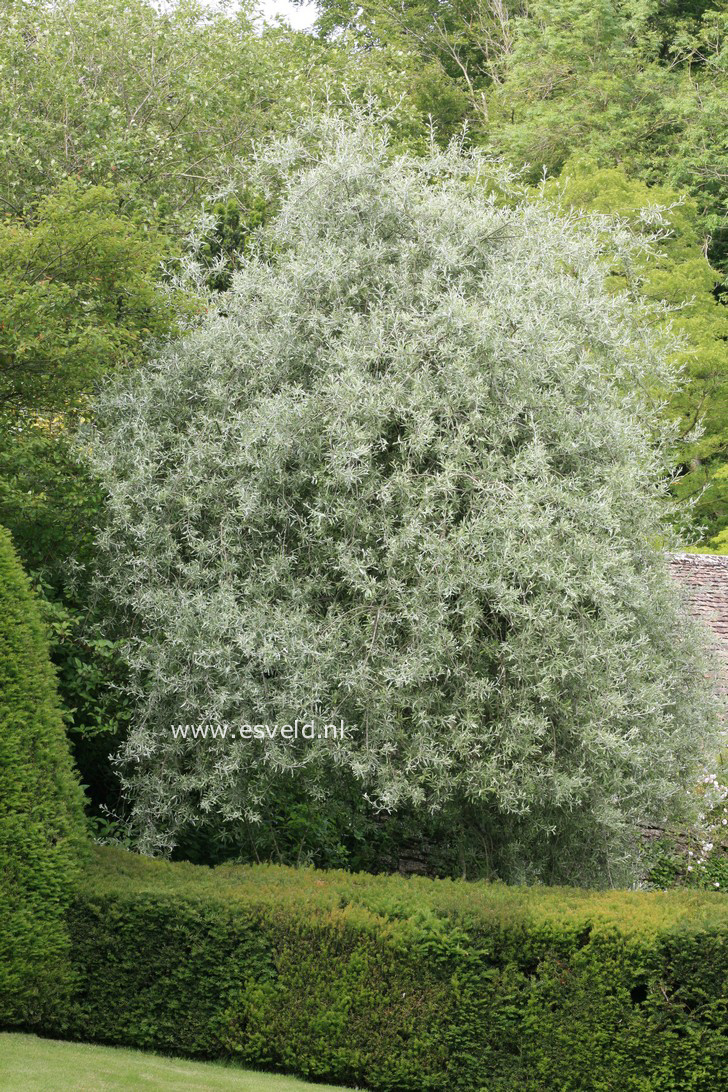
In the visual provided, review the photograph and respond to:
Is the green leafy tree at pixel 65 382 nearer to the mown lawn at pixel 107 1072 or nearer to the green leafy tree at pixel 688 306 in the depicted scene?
the mown lawn at pixel 107 1072

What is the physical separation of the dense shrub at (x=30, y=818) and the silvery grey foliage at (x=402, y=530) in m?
1.49

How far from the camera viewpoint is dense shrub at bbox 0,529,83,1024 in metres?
6.30

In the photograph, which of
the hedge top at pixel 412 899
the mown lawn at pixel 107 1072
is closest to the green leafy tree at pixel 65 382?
the hedge top at pixel 412 899

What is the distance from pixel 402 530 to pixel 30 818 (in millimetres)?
Result: 3007

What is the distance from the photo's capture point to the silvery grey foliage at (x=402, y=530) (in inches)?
299

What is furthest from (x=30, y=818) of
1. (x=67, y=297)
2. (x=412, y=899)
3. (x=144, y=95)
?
(x=144, y=95)

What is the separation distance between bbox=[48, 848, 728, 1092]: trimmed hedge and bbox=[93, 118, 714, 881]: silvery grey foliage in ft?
3.60

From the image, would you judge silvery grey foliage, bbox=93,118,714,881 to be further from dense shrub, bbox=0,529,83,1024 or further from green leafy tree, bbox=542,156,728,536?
green leafy tree, bbox=542,156,728,536

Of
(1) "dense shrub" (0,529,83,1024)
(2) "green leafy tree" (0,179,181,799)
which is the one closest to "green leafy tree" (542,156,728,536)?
(2) "green leafy tree" (0,179,181,799)

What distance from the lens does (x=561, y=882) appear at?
8.98 m

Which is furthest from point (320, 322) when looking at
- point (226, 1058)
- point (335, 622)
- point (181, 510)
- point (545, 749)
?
point (226, 1058)

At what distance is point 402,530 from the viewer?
302 inches

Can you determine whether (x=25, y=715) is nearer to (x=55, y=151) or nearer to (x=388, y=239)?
(x=388, y=239)

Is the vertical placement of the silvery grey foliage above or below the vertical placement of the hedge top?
above
